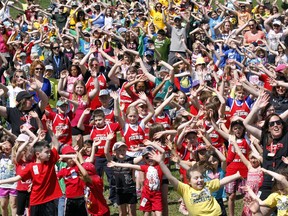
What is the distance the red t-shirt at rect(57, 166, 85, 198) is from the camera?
12.8 m

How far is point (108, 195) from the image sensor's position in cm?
1548

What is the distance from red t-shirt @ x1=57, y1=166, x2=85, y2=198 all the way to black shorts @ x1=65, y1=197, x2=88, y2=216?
0.25 ft

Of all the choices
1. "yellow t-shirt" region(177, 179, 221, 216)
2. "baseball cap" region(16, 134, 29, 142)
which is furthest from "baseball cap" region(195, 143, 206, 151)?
"baseball cap" region(16, 134, 29, 142)

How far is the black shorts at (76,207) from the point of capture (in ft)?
42.0

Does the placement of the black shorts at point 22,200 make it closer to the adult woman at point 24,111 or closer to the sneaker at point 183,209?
the adult woman at point 24,111

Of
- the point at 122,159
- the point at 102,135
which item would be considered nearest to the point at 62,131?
the point at 102,135

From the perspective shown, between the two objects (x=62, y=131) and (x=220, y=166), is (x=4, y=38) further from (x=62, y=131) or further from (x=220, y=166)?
(x=220, y=166)

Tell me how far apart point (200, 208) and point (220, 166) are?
8.38 feet

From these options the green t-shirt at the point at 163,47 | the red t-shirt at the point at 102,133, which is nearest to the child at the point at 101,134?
the red t-shirt at the point at 102,133

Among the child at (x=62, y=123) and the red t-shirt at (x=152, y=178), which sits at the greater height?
the child at (x=62, y=123)

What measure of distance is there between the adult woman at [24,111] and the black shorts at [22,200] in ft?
3.63

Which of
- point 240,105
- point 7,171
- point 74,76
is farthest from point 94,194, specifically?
point 74,76

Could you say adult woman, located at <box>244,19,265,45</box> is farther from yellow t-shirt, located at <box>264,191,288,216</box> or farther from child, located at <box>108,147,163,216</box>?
yellow t-shirt, located at <box>264,191,288,216</box>

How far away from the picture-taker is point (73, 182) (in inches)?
503
